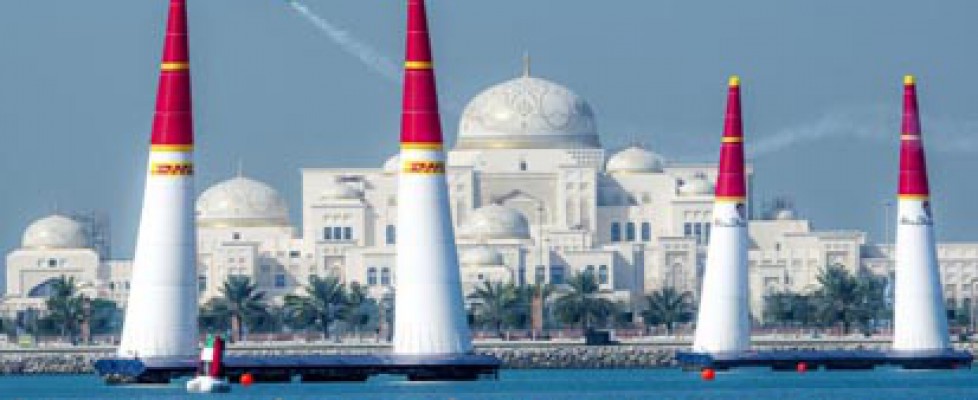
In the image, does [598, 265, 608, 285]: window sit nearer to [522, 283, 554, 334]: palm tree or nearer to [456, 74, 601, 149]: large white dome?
[456, 74, 601, 149]: large white dome

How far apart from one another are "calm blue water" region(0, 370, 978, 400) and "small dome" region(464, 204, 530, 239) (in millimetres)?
59324

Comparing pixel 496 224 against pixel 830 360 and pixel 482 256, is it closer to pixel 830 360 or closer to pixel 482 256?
pixel 482 256

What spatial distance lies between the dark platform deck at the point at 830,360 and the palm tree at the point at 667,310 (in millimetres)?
39690

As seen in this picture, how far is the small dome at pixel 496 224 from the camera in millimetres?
193125

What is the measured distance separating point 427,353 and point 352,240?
96966 mm

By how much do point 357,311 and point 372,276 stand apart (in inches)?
691

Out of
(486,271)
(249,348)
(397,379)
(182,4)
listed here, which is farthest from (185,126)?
(486,271)

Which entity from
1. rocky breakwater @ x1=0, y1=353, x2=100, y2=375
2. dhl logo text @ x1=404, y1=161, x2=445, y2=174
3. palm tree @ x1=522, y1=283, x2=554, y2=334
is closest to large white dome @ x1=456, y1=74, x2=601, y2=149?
palm tree @ x1=522, y1=283, x2=554, y2=334

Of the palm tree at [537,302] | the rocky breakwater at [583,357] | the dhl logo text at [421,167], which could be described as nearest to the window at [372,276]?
the palm tree at [537,302]

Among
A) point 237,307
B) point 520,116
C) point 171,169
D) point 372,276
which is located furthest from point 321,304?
point 171,169

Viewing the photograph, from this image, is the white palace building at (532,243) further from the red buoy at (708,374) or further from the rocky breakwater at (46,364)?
the red buoy at (708,374)

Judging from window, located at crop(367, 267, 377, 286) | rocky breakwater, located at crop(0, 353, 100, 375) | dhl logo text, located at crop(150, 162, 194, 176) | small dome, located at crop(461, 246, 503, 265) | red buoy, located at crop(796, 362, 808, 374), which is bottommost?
red buoy, located at crop(796, 362, 808, 374)

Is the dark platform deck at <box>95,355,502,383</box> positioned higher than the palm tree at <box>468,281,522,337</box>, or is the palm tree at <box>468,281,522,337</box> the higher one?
the palm tree at <box>468,281,522,337</box>

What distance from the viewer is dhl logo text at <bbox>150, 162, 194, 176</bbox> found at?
99.6m
